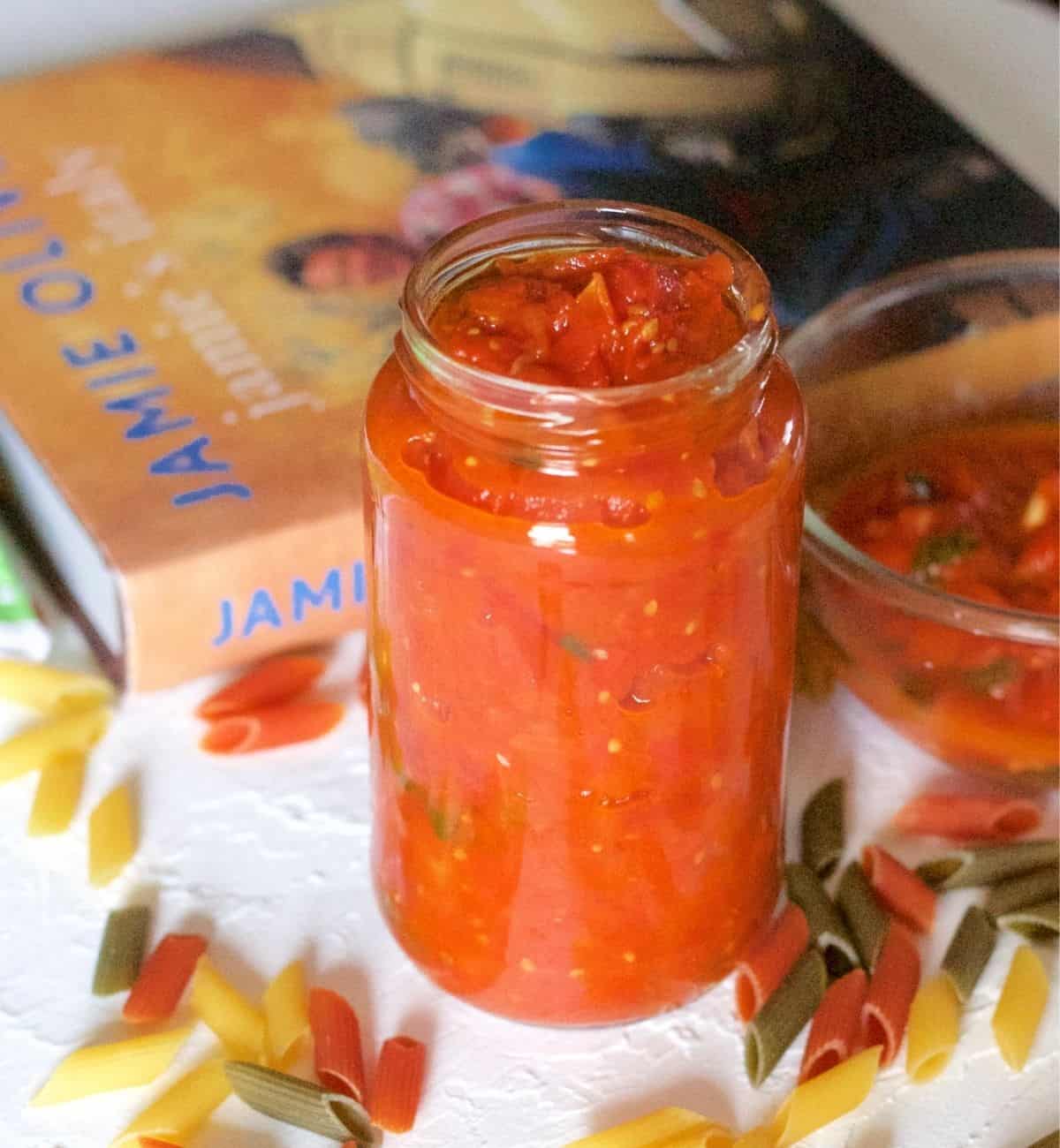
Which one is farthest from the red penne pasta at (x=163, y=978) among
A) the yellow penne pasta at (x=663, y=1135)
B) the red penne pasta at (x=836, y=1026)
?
the red penne pasta at (x=836, y=1026)

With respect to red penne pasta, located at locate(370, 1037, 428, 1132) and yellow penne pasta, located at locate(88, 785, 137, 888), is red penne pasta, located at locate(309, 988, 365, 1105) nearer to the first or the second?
red penne pasta, located at locate(370, 1037, 428, 1132)

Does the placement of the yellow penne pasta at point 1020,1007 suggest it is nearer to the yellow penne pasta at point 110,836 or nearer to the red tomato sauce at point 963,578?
the red tomato sauce at point 963,578

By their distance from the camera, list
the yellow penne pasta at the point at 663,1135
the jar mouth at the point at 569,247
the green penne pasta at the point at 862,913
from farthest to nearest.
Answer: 1. the green penne pasta at the point at 862,913
2. the yellow penne pasta at the point at 663,1135
3. the jar mouth at the point at 569,247

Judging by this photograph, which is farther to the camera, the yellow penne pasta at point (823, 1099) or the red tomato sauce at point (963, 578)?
the red tomato sauce at point (963, 578)

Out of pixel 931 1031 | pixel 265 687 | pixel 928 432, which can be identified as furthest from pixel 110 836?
pixel 928 432

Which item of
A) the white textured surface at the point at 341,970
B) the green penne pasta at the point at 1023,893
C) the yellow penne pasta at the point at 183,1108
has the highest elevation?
the green penne pasta at the point at 1023,893

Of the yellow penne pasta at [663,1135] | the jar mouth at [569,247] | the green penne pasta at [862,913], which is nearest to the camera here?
the jar mouth at [569,247]

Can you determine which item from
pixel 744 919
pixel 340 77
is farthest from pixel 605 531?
pixel 340 77
